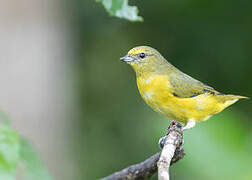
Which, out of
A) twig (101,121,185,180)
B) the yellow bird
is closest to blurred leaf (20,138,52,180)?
twig (101,121,185,180)

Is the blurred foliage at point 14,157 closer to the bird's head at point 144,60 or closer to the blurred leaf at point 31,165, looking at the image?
the blurred leaf at point 31,165

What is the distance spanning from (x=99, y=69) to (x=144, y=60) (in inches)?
143

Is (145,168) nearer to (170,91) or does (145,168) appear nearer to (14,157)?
(170,91)

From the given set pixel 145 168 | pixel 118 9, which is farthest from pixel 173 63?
pixel 118 9

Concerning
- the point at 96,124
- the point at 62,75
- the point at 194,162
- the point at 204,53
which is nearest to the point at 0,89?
the point at 62,75

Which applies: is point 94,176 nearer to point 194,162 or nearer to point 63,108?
point 63,108

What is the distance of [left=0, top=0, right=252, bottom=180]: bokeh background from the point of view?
576 centimetres

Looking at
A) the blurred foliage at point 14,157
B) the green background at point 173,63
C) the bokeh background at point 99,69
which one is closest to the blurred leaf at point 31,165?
the blurred foliage at point 14,157

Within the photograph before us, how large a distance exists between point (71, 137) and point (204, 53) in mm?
2742

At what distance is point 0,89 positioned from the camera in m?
6.25

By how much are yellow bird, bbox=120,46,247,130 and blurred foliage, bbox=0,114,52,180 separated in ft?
4.67

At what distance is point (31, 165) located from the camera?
8.06 feet

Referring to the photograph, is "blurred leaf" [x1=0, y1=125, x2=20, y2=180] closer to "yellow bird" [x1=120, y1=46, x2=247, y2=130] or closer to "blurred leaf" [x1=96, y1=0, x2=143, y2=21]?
"blurred leaf" [x1=96, y1=0, x2=143, y2=21]

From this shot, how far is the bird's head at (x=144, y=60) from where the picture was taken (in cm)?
383
